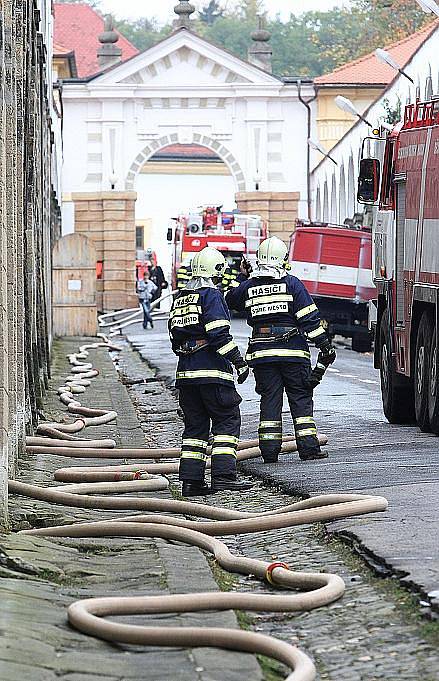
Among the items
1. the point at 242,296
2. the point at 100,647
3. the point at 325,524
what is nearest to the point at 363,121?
the point at 242,296

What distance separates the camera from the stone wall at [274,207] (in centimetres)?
6588

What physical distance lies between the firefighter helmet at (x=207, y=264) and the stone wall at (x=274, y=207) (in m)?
53.3

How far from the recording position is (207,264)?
1241 centimetres

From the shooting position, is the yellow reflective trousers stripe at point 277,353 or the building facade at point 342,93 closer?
the yellow reflective trousers stripe at point 277,353

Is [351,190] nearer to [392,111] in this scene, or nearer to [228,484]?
[392,111]

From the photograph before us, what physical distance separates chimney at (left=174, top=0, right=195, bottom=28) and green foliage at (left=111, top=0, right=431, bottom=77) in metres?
22.2

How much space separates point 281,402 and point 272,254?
1.16 metres

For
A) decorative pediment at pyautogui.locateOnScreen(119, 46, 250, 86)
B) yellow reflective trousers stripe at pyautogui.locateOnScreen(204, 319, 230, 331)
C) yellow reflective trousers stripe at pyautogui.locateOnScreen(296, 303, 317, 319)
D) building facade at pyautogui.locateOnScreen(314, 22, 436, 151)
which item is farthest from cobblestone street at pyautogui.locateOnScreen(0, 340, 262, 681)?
decorative pediment at pyautogui.locateOnScreen(119, 46, 250, 86)

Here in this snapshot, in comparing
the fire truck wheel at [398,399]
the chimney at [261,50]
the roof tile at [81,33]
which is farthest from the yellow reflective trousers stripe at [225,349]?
the roof tile at [81,33]

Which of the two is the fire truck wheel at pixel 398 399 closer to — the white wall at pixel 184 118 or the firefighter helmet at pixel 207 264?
the firefighter helmet at pixel 207 264

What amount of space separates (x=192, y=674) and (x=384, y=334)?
12.0m

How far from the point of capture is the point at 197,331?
12.4 m

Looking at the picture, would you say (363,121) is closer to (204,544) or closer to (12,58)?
(12,58)

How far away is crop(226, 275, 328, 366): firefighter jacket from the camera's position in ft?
44.8
